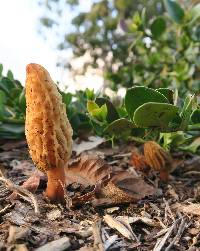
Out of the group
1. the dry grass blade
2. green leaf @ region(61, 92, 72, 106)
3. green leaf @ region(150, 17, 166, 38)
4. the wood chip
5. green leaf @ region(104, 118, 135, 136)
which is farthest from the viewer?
green leaf @ region(150, 17, 166, 38)

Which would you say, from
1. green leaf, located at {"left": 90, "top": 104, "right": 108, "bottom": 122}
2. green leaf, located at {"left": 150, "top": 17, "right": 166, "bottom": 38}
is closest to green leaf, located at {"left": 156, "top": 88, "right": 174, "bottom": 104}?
green leaf, located at {"left": 90, "top": 104, "right": 108, "bottom": 122}

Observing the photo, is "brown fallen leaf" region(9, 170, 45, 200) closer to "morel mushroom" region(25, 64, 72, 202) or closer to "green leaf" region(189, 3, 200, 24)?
"morel mushroom" region(25, 64, 72, 202)

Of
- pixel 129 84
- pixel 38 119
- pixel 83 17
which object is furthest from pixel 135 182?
pixel 83 17

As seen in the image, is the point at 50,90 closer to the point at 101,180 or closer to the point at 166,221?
the point at 101,180

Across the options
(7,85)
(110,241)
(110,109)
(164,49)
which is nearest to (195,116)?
(110,109)

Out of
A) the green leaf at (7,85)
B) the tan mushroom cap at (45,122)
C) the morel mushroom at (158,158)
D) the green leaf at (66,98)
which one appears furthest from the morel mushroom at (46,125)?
the green leaf at (7,85)

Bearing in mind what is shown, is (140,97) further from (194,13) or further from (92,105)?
(194,13)
